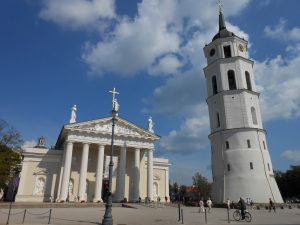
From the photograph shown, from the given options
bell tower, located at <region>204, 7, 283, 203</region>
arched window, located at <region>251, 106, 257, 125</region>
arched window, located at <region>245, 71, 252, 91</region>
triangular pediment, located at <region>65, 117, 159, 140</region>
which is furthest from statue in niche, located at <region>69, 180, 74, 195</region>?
arched window, located at <region>245, 71, 252, 91</region>

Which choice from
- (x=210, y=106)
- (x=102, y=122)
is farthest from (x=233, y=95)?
(x=102, y=122)

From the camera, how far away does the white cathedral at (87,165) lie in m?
39.7

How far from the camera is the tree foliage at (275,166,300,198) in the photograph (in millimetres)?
70312

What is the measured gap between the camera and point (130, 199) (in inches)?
1700

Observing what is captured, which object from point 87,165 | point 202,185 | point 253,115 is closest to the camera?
point 87,165

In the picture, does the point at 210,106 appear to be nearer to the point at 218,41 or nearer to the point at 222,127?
the point at 222,127

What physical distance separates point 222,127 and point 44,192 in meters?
28.5

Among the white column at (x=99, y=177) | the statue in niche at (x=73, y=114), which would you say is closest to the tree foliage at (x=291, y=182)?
the white column at (x=99, y=177)

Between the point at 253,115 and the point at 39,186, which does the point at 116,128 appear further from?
the point at 253,115

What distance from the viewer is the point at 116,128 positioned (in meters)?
43.3

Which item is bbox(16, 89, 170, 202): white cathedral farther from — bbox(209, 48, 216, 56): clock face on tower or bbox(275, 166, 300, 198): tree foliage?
bbox(275, 166, 300, 198): tree foliage

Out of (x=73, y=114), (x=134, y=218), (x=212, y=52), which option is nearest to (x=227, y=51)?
(x=212, y=52)

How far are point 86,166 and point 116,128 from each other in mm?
7533

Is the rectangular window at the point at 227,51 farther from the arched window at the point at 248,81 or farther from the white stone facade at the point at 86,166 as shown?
the white stone facade at the point at 86,166
